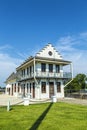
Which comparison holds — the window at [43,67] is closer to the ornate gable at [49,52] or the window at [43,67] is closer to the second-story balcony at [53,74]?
the second-story balcony at [53,74]

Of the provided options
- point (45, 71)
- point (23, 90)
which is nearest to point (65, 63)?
point (45, 71)

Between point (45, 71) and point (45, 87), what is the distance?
263 cm

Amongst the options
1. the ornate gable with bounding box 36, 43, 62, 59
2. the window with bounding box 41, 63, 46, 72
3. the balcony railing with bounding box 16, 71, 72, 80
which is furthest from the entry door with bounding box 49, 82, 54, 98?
the ornate gable with bounding box 36, 43, 62, 59

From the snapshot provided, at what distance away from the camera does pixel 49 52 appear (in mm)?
29531

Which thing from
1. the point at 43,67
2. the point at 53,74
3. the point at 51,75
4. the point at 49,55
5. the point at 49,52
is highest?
the point at 49,52

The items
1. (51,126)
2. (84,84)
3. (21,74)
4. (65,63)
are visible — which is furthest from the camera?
(84,84)

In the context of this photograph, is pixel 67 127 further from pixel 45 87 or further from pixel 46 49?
pixel 46 49

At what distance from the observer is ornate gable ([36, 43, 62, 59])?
28766 mm

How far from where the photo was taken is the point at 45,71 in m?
28.1

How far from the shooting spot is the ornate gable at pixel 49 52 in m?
28.8

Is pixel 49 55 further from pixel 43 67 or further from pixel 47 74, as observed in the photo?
pixel 47 74

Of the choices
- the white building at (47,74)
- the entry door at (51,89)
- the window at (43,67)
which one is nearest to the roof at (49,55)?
the white building at (47,74)

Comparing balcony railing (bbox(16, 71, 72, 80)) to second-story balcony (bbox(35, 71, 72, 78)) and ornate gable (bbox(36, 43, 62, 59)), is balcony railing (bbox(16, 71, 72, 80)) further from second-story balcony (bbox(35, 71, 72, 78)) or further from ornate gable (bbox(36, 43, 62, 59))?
ornate gable (bbox(36, 43, 62, 59))

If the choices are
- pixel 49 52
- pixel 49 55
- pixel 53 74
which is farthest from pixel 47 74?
pixel 49 52
